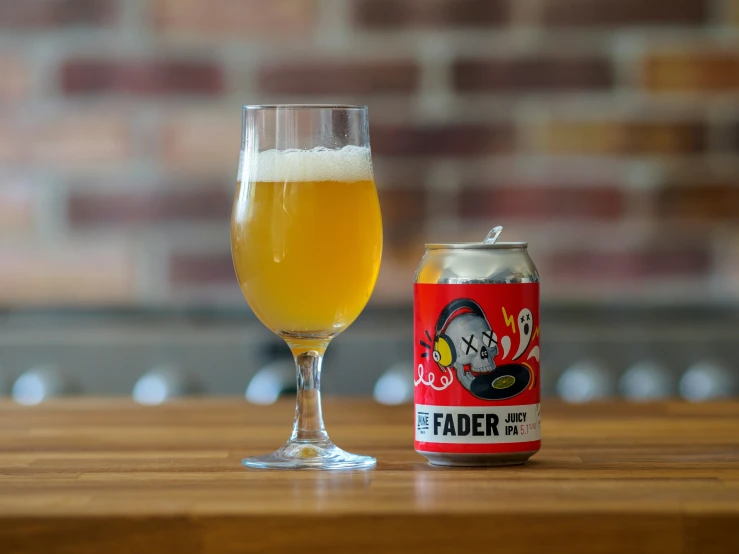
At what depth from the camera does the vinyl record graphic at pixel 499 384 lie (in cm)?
Answer: 86

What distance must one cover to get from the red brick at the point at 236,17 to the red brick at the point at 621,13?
409 millimetres

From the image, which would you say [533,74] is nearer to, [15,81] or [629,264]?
[629,264]

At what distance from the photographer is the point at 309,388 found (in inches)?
37.4

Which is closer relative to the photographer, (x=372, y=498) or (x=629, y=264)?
(x=372, y=498)

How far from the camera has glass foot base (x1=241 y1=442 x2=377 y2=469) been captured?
2.91 ft

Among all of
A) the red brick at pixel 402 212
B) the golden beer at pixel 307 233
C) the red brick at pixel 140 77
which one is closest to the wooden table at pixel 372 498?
the golden beer at pixel 307 233

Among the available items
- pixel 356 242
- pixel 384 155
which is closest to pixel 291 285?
pixel 356 242

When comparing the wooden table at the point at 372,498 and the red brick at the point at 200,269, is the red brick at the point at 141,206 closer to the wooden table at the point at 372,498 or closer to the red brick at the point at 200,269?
the red brick at the point at 200,269

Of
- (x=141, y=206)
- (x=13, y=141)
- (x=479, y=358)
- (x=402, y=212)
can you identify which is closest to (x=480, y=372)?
(x=479, y=358)

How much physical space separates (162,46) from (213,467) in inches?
50.7

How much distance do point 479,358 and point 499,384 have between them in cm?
2

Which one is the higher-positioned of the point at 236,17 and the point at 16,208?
the point at 236,17

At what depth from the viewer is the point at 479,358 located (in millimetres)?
861

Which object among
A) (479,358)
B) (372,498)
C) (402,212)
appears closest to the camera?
(372,498)
